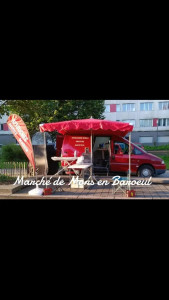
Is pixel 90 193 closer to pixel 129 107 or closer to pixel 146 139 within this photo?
pixel 146 139

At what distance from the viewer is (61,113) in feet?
64.5

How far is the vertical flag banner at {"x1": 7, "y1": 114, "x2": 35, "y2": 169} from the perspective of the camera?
7.80m

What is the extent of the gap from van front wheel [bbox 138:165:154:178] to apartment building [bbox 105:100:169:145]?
975 inches

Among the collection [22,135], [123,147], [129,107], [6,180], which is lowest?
[6,180]

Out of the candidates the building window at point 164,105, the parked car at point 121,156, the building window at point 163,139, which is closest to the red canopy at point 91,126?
the parked car at point 121,156

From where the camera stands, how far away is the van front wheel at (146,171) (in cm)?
1070

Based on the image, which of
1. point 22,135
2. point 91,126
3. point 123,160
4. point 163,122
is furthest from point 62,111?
point 163,122

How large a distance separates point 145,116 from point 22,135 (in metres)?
29.4

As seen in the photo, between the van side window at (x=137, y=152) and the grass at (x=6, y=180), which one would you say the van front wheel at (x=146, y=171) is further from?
the grass at (x=6, y=180)

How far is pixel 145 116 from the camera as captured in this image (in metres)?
35.2

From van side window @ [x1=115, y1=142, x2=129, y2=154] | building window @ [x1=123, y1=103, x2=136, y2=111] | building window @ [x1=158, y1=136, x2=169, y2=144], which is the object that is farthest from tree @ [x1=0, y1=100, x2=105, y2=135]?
building window @ [x1=158, y1=136, x2=169, y2=144]

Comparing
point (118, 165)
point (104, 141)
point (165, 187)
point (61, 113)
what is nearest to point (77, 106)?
point (61, 113)

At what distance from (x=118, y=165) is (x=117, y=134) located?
1323 mm

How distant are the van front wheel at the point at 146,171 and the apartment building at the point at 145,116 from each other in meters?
24.8
